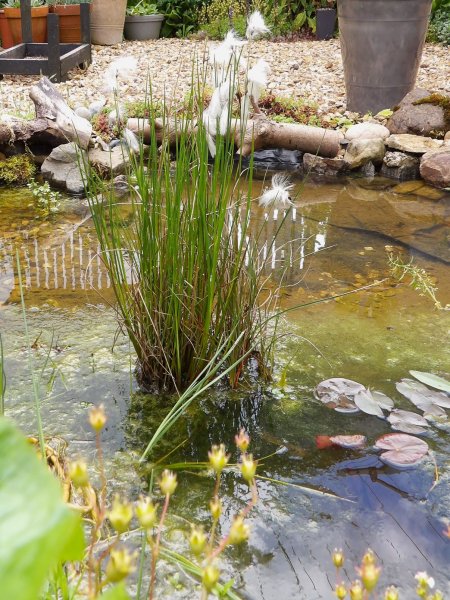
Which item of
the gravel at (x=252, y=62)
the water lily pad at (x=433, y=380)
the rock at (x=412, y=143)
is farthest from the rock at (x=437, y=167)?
the water lily pad at (x=433, y=380)

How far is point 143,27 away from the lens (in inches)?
383

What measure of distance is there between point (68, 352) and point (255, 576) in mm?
1199

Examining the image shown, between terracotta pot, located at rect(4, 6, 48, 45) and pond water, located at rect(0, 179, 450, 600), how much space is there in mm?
4986

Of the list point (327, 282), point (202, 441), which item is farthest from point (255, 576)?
point (327, 282)

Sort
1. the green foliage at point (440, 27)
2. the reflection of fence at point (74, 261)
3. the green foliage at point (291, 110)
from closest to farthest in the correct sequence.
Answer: the reflection of fence at point (74, 261), the green foliage at point (291, 110), the green foliage at point (440, 27)

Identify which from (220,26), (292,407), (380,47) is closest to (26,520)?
(292,407)

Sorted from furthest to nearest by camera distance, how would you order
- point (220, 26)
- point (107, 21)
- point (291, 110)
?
point (220, 26), point (107, 21), point (291, 110)

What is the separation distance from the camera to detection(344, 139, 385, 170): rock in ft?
16.8

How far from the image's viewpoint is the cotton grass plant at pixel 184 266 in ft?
6.63

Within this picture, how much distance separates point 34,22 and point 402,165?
484cm

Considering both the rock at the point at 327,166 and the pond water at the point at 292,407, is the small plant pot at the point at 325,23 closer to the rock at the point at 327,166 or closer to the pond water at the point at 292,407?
the rock at the point at 327,166

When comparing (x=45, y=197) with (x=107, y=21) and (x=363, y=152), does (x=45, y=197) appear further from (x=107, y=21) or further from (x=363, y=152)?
(x=107, y=21)

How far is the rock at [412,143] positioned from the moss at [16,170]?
2512 mm

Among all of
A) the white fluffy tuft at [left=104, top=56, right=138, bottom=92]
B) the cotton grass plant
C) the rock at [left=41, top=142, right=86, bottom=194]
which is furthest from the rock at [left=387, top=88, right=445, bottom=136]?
the white fluffy tuft at [left=104, top=56, right=138, bottom=92]
